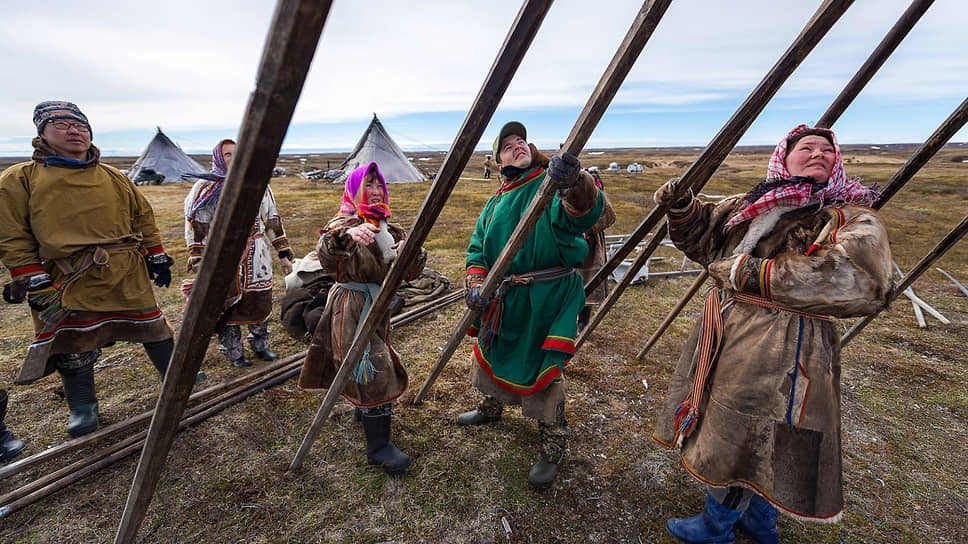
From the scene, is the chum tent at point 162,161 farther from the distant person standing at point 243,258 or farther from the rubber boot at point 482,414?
the rubber boot at point 482,414

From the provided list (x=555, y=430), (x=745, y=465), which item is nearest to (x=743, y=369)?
(x=745, y=465)

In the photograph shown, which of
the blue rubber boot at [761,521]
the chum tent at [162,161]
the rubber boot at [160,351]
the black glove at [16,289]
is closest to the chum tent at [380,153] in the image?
the chum tent at [162,161]

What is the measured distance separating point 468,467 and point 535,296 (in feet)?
4.35

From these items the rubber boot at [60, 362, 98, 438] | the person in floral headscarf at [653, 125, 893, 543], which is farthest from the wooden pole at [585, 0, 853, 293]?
the rubber boot at [60, 362, 98, 438]

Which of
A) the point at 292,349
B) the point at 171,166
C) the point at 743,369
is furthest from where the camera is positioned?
the point at 171,166

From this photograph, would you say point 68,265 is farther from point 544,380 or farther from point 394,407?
point 544,380

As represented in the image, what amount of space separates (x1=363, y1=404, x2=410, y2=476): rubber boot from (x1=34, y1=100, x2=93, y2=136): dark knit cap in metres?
2.74

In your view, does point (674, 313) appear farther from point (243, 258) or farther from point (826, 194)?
point (243, 258)

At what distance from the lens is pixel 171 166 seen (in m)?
19.8

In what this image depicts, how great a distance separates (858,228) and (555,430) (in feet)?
6.08

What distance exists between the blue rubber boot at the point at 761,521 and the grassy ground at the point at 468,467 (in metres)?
0.26

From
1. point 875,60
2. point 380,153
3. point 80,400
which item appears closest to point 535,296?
point 875,60

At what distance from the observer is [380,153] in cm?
1717

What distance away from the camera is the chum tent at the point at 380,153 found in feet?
55.8
